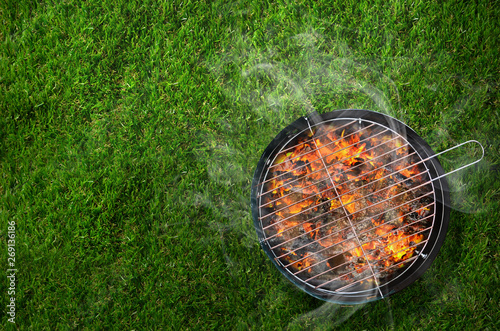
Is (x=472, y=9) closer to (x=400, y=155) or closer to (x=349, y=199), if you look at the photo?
(x=400, y=155)

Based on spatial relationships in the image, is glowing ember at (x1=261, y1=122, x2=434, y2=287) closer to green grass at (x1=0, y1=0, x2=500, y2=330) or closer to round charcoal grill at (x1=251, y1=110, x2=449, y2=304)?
round charcoal grill at (x1=251, y1=110, x2=449, y2=304)

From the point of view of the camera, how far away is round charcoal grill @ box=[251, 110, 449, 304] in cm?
222

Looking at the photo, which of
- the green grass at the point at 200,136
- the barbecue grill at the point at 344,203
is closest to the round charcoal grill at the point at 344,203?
the barbecue grill at the point at 344,203

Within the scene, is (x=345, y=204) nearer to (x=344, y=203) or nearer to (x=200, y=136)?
(x=344, y=203)

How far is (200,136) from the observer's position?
2.70 m

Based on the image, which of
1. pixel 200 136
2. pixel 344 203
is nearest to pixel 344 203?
pixel 344 203

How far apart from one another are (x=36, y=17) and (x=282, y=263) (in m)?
2.48

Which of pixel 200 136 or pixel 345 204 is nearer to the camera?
pixel 345 204

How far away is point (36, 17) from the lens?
2.80 m

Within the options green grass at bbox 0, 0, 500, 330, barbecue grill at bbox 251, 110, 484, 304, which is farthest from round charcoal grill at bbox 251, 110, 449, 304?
green grass at bbox 0, 0, 500, 330

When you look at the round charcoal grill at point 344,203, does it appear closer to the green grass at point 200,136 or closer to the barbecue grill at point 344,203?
the barbecue grill at point 344,203

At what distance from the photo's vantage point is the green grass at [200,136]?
8.31 ft

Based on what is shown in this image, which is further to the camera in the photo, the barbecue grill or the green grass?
the green grass

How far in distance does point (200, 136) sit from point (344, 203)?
1094 millimetres
